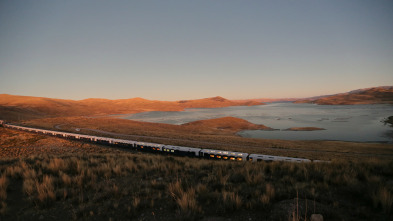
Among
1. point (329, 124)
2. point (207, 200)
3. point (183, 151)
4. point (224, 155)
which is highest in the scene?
point (207, 200)

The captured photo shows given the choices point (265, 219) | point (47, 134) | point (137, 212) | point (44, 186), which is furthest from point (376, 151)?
point (47, 134)

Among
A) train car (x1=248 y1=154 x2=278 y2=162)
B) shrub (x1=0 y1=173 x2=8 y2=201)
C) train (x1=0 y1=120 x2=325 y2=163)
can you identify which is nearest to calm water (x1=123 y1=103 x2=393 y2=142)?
train car (x1=248 y1=154 x2=278 y2=162)

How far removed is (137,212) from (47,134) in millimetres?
53537

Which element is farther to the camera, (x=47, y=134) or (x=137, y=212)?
(x=47, y=134)

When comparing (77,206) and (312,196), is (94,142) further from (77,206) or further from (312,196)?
(312,196)

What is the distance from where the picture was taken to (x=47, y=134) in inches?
1719

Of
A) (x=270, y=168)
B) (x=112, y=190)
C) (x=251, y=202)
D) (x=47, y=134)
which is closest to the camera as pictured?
(x=251, y=202)

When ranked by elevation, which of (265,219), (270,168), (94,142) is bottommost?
(94,142)

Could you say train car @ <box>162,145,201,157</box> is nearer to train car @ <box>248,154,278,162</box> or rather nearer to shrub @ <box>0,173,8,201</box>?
train car @ <box>248,154,278,162</box>

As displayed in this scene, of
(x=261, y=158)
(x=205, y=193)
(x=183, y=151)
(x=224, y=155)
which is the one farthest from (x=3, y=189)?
(x=261, y=158)

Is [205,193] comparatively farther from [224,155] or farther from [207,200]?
[224,155]

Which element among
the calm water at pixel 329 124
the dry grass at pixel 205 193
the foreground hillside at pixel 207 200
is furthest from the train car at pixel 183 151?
the calm water at pixel 329 124

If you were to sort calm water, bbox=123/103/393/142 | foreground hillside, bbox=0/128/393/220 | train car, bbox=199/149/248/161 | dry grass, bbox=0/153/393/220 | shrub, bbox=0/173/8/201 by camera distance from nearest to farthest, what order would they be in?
foreground hillside, bbox=0/128/393/220, dry grass, bbox=0/153/393/220, shrub, bbox=0/173/8/201, train car, bbox=199/149/248/161, calm water, bbox=123/103/393/142

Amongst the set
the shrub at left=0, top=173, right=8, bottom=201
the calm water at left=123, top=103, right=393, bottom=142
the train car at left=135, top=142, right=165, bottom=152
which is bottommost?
the calm water at left=123, top=103, right=393, bottom=142
